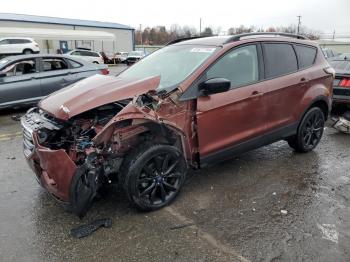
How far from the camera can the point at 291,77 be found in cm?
480

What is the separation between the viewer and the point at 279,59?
186 inches

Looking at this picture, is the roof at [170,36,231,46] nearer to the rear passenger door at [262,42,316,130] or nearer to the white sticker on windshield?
the white sticker on windshield

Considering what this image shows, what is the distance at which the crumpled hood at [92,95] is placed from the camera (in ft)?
10.8

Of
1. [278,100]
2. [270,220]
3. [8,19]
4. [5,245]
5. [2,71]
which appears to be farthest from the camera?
[8,19]

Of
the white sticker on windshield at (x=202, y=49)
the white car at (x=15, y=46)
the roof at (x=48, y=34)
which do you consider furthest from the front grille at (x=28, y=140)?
the roof at (x=48, y=34)

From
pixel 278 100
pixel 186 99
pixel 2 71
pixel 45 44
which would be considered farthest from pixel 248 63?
pixel 45 44

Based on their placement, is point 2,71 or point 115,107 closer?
point 115,107

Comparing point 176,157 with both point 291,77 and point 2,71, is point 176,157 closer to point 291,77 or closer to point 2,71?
point 291,77

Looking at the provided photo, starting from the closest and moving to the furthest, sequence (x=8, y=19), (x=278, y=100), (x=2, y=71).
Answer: (x=278, y=100), (x=2, y=71), (x=8, y=19)

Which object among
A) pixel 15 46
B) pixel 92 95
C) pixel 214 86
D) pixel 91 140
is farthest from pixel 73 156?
pixel 15 46

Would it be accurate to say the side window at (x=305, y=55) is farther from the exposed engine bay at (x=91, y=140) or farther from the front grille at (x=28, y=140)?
the front grille at (x=28, y=140)

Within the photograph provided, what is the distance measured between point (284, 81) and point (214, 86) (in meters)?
1.46

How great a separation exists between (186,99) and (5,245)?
2206 millimetres

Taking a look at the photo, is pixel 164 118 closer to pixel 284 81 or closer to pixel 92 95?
pixel 92 95
